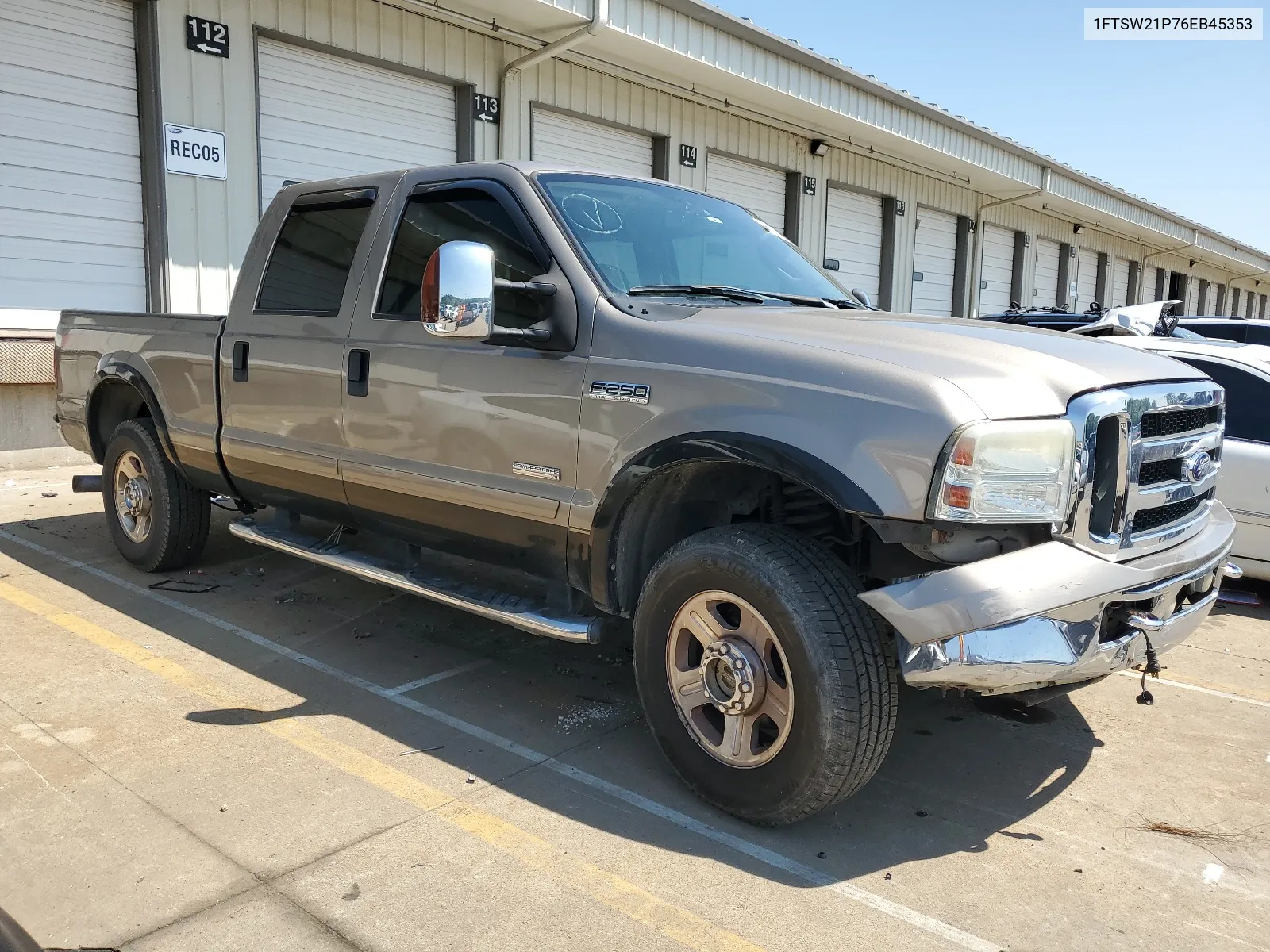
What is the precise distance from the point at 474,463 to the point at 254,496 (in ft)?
6.04

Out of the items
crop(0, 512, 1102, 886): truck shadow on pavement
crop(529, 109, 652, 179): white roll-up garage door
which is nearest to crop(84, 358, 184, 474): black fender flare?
crop(0, 512, 1102, 886): truck shadow on pavement

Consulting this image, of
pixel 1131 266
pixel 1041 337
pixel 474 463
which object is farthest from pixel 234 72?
pixel 1131 266

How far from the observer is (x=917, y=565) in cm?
286

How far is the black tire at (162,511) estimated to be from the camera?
18.3 ft

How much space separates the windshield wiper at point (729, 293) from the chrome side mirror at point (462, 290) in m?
0.60

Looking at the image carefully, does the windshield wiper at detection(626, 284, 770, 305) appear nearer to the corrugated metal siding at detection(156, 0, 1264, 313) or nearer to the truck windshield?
the truck windshield

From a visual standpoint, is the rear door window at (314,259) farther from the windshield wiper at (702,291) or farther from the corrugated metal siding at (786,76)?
the corrugated metal siding at (786,76)

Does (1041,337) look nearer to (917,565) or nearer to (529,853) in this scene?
(917,565)

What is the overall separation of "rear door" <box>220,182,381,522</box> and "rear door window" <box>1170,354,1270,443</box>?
4.97 meters

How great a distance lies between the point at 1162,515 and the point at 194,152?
30.2 feet

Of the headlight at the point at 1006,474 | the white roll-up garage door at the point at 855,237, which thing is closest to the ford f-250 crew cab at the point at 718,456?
the headlight at the point at 1006,474

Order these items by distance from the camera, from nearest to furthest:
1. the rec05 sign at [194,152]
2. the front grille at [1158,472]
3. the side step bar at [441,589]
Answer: the front grille at [1158,472]
the side step bar at [441,589]
the rec05 sign at [194,152]

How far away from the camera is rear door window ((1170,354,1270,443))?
5965 mm

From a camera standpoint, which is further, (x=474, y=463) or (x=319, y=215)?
(x=319, y=215)
